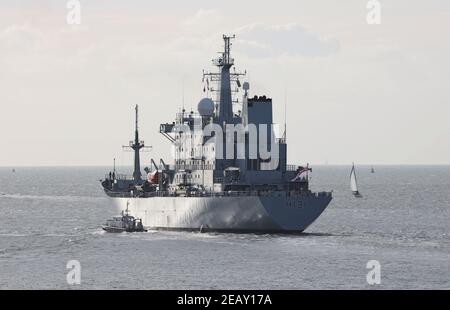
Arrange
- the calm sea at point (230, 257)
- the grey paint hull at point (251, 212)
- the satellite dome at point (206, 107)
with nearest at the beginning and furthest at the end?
the calm sea at point (230, 257), the grey paint hull at point (251, 212), the satellite dome at point (206, 107)

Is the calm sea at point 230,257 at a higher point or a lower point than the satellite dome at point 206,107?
lower

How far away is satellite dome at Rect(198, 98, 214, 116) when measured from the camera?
101 meters

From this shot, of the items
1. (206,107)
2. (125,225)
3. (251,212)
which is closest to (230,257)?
(251,212)

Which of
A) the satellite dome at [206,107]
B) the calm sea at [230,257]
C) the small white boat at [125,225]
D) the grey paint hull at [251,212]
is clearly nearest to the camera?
the calm sea at [230,257]

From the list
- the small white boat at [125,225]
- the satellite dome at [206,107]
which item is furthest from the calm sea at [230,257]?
the satellite dome at [206,107]

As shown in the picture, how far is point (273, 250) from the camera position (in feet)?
261

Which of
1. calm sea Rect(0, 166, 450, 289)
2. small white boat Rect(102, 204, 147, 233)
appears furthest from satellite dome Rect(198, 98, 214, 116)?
calm sea Rect(0, 166, 450, 289)

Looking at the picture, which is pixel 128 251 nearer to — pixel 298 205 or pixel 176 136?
pixel 298 205

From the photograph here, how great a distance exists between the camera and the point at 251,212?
89.4 m

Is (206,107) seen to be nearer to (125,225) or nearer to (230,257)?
(125,225)

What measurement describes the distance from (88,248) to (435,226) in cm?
3785

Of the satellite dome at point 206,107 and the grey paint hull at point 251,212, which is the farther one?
the satellite dome at point 206,107

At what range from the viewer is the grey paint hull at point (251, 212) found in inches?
3492

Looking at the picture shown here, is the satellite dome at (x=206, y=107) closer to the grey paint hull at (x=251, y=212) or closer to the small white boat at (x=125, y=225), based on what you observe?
the grey paint hull at (x=251, y=212)
